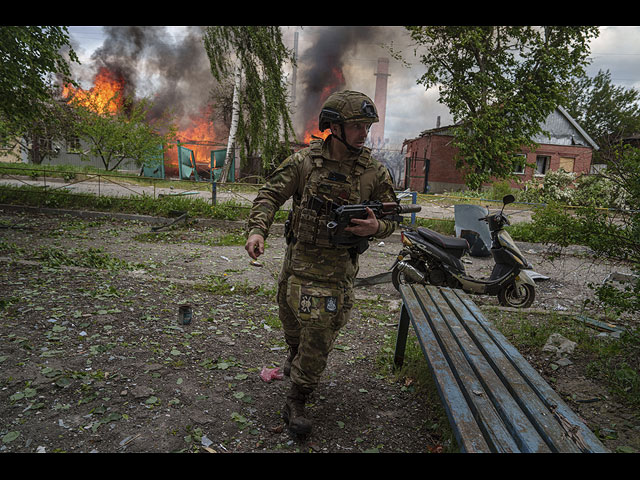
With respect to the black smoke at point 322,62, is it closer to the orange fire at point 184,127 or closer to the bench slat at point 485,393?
the orange fire at point 184,127

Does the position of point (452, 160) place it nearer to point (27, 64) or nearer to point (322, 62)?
point (322, 62)

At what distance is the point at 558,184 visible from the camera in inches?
789

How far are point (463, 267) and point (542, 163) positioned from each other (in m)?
24.8

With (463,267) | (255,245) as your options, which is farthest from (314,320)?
(463,267)

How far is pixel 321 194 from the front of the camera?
2.65 m

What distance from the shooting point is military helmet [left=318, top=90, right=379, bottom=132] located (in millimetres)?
2543

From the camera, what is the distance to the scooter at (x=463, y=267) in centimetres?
536

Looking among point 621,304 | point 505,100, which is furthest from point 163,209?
point 505,100

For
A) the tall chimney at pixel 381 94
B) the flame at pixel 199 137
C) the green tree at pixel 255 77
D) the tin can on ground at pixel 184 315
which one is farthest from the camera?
the tall chimney at pixel 381 94

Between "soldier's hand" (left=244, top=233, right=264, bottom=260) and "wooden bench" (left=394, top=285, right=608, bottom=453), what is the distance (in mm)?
1180

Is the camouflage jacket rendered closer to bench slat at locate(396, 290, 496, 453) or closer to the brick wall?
bench slat at locate(396, 290, 496, 453)

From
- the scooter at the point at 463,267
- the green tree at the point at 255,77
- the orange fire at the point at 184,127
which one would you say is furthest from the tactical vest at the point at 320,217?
the orange fire at the point at 184,127

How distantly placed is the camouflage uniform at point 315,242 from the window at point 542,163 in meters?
27.5
